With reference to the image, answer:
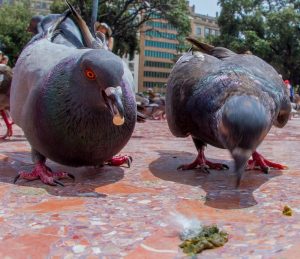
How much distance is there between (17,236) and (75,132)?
114 centimetres

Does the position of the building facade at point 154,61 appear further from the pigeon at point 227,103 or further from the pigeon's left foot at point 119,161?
the pigeon at point 227,103

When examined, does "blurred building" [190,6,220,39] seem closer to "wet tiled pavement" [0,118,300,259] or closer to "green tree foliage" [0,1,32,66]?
"green tree foliage" [0,1,32,66]

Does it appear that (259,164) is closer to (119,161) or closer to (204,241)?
(119,161)

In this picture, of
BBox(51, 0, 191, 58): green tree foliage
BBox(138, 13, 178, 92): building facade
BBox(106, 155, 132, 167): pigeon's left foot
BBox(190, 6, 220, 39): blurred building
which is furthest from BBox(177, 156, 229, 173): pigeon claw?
BBox(190, 6, 220, 39): blurred building

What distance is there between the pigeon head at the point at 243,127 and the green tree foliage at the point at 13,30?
30049 mm

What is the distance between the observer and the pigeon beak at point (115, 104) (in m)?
2.83

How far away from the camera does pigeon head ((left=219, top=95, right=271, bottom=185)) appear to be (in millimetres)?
2625

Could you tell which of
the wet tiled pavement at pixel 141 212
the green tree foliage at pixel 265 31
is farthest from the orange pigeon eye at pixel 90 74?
the green tree foliage at pixel 265 31

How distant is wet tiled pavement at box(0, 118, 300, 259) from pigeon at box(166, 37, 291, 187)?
282 millimetres

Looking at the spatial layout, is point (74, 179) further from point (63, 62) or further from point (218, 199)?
point (218, 199)

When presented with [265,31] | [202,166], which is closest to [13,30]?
[265,31]

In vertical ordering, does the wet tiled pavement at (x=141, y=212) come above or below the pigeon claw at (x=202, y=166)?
above

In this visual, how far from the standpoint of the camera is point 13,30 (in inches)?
1271

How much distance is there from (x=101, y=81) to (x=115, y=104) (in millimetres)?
183
